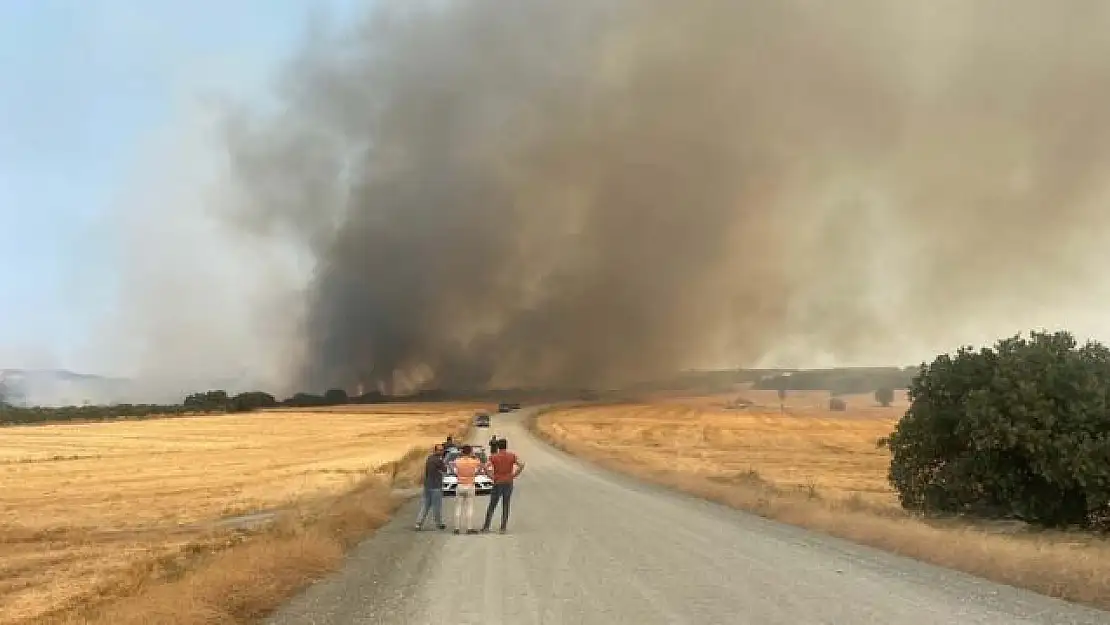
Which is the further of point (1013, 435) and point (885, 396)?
point (885, 396)

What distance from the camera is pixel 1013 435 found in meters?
17.7

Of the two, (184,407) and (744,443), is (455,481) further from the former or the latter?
(184,407)

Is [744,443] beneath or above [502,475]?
beneath


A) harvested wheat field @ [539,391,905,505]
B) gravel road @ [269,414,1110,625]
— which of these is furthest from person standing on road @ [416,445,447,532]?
harvested wheat field @ [539,391,905,505]

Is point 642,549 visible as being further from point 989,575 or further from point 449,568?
point 989,575

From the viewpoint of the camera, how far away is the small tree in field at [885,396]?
490 feet

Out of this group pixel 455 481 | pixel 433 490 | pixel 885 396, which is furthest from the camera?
pixel 885 396

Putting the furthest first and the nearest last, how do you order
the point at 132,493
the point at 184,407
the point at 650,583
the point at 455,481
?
the point at 184,407, the point at 132,493, the point at 455,481, the point at 650,583

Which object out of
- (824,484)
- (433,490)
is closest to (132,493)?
(433,490)

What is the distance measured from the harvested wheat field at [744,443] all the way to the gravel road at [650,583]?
A: 12.9 metres

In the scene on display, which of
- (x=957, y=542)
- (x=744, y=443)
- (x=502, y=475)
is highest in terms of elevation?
(x=502, y=475)

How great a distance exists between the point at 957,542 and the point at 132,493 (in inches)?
1059

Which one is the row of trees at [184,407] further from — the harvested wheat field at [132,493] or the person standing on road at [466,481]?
the person standing on road at [466,481]

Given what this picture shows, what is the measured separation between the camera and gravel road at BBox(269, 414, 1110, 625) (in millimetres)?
8867
